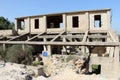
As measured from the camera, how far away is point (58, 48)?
29.0 m

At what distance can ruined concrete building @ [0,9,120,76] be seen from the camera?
18234mm

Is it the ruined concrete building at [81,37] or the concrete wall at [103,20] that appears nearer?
the ruined concrete building at [81,37]

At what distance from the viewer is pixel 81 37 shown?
2222cm

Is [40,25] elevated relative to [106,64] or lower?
elevated

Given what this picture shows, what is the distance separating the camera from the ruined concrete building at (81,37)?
1823cm

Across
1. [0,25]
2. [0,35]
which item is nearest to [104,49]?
[0,35]

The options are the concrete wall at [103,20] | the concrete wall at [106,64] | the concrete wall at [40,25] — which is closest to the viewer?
the concrete wall at [106,64]

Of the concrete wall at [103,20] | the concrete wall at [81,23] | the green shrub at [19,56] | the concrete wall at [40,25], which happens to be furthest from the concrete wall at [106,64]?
the concrete wall at [40,25]

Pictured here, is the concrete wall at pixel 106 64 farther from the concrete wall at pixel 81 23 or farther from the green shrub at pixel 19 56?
the green shrub at pixel 19 56

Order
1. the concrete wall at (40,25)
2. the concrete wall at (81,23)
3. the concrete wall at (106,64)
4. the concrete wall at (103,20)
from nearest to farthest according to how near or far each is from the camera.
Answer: the concrete wall at (106,64) < the concrete wall at (103,20) < the concrete wall at (81,23) < the concrete wall at (40,25)

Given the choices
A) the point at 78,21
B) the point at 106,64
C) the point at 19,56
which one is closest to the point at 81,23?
the point at 78,21

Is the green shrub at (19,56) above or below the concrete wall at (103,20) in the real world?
below

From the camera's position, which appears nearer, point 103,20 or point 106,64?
point 106,64

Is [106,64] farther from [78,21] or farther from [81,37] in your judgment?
[78,21]
